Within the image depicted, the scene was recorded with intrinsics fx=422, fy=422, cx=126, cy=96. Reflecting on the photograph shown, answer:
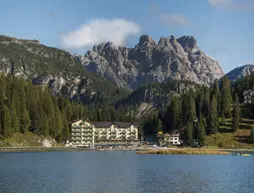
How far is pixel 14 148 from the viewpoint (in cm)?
17200

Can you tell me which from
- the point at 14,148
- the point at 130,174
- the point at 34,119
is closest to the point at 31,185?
the point at 130,174

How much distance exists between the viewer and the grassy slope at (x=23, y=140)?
17712 cm

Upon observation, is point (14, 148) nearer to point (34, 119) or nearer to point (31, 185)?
point (34, 119)

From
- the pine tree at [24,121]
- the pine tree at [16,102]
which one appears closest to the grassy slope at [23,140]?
the pine tree at [24,121]

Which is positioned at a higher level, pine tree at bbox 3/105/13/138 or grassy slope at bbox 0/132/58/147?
pine tree at bbox 3/105/13/138

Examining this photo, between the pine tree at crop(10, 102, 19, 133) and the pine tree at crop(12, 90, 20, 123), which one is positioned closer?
the pine tree at crop(10, 102, 19, 133)

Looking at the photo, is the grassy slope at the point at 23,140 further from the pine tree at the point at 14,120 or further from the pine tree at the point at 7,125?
the pine tree at the point at 14,120

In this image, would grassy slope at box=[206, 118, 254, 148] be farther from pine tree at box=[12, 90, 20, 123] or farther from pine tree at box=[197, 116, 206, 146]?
pine tree at box=[12, 90, 20, 123]

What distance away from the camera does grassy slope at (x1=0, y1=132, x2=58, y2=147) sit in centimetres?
17712

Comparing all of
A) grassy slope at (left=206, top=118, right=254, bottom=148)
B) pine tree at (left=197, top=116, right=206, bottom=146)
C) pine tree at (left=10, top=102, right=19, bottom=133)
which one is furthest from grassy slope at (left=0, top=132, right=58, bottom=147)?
grassy slope at (left=206, top=118, right=254, bottom=148)

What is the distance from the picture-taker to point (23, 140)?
186m

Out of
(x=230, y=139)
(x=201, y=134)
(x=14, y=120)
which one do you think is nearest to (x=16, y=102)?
(x=14, y=120)

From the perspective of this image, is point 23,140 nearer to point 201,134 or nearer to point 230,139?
point 201,134

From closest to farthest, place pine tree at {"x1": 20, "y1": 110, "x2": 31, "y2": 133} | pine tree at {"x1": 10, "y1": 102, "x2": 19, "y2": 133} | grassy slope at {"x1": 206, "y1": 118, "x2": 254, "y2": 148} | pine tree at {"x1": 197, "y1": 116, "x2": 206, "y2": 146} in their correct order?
pine tree at {"x1": 10, "y1": 102, "x2": 19, "y2": 133}
pine tree at {"x1": 20, "y1": 110, "x2": 31, "y2": 133}
grassy slope at {"x1": 206, "y1": 118, "x2": 254, "y2": 148}
pine tree at {"x1": 197, "y1": 116, "x2": 206, "y2": 146}
